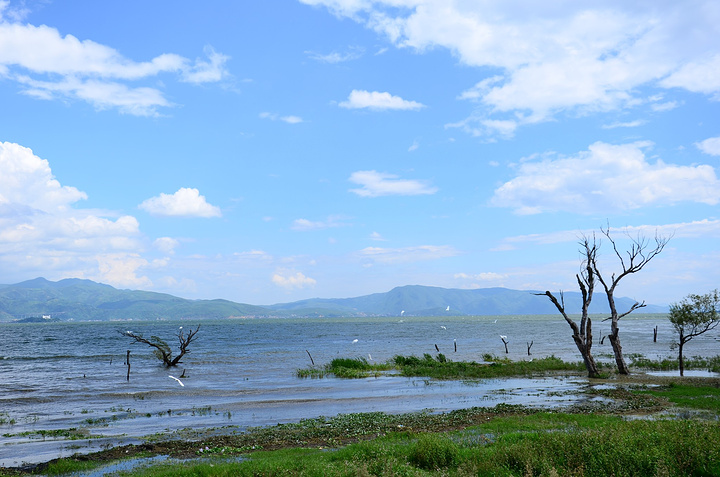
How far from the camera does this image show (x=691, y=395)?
86.4 feet

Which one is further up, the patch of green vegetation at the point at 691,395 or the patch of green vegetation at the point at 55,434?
the patch of green vegetation at the point at 691,395

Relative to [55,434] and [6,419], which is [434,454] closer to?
[55,434]

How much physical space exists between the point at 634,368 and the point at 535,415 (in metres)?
28.6

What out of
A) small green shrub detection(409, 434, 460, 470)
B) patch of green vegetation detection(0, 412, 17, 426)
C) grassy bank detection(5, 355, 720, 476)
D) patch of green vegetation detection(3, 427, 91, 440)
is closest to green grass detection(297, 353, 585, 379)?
grassy bank detection(5, 355, 720, 476)

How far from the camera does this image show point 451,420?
71.4ft

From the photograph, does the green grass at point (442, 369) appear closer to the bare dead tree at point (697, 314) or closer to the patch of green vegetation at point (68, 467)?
the bare dead tree at point (697, 314)

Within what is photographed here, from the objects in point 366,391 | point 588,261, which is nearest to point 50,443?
point 366,391

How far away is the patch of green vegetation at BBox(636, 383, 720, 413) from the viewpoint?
76.0 feet

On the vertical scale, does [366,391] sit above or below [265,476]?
below

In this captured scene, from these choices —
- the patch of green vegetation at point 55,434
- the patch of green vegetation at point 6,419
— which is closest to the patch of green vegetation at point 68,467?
the patch of green vegetation at point 55,434

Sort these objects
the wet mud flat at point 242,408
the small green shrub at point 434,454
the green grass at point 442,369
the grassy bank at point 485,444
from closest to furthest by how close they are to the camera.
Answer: the grassy bank at point 485,444 → the small green shrub at point 434,454 → the wet mud flat at point 242,408 → the green grass at point 442,369

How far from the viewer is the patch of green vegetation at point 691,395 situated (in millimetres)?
23156

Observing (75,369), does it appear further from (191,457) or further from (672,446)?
(672,446)

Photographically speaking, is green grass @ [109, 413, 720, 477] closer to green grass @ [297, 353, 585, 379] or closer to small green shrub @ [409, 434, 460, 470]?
small green shrub @ [409, 434, 460, 470]
